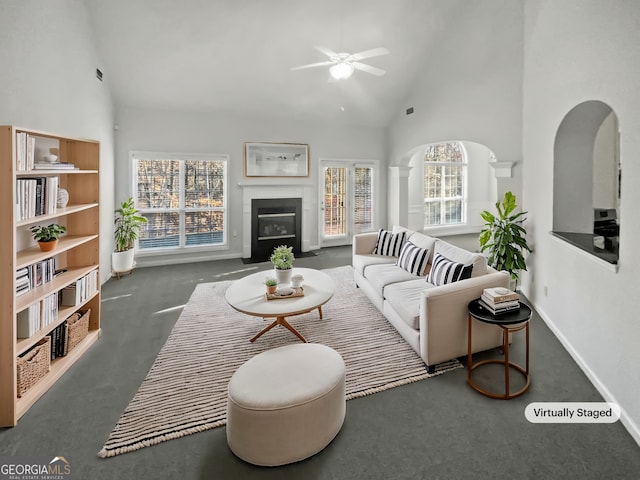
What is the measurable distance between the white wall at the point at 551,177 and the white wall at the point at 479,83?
294mm

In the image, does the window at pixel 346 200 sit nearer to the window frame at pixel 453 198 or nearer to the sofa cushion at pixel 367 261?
the window frame at pixel 453 198

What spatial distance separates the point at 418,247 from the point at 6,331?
3680mm

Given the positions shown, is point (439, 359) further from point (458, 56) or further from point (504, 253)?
point (458, 56)

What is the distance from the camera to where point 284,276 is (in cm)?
345

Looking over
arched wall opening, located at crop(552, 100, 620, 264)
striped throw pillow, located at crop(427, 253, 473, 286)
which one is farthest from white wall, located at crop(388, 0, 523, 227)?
striped throw pillow, located at crop(427, 253, 473, 286)

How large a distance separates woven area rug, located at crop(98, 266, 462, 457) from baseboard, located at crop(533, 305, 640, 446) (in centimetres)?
94

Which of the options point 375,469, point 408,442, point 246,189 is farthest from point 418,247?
point 246,189

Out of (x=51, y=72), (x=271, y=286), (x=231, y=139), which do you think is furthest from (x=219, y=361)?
(x=231, y=139)

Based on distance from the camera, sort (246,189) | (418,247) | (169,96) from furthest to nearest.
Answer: (246,189)
(169,96)
(418,247)

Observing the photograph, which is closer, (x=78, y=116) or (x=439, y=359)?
(x=439, y=359)

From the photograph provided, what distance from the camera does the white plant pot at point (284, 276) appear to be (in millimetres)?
3441

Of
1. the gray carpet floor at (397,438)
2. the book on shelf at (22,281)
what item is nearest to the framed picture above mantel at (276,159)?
the book on shelf at (22,281)

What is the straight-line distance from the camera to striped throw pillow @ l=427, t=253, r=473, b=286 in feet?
9.63

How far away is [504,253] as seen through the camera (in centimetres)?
409
